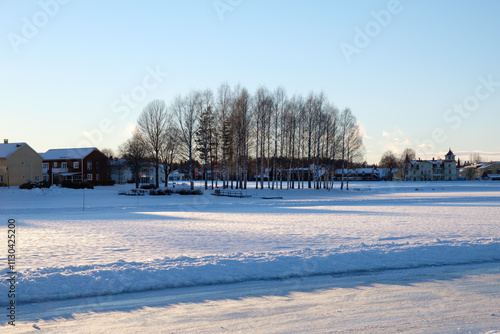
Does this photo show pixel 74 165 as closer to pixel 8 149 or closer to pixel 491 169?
pixel 8 149

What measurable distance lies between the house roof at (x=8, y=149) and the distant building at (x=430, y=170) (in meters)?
128

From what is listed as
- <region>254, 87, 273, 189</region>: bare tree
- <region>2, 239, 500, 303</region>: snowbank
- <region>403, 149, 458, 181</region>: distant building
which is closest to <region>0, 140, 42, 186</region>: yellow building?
<region>254, 87, 273, 189</region>: bare tree

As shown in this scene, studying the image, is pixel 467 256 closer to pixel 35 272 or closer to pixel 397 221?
pixel 397 221

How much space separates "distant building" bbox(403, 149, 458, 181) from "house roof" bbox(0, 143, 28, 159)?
128m

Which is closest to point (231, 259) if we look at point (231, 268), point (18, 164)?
point (231, 268)

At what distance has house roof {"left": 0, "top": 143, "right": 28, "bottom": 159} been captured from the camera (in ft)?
225

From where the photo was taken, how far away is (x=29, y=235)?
1534cm

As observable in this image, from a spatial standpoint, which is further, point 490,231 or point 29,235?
point 490,231

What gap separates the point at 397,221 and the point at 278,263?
40.0ft

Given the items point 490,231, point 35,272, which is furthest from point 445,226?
point 35,272

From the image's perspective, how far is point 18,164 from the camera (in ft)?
228

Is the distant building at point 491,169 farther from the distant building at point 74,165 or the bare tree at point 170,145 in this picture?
the distant building at point 74,165

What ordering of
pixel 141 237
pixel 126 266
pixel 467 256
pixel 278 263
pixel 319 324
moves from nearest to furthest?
pixel 319 324 < pixel 126 266 < pixel 278 263 < pixel 467 256 < pixel 141 237

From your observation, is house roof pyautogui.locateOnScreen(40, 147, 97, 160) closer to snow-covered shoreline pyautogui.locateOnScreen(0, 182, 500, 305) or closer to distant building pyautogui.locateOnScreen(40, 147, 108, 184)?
distant building pyautogui.locateOnScreen(40, 147, 108, 184)
